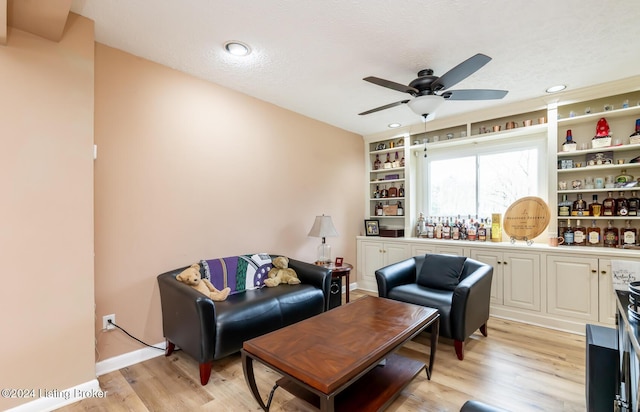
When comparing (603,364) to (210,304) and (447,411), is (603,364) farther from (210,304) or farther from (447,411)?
(210,304)

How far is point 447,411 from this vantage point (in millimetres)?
1768

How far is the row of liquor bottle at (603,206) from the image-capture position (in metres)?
2.90

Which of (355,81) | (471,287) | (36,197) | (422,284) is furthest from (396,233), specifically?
(36,197)

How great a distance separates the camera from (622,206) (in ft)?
9.59

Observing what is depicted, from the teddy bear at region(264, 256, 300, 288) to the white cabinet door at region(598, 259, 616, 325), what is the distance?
3.01 meters

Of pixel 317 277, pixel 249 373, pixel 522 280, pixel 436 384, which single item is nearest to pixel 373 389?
→ pixel 436 384

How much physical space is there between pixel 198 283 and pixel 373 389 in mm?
1585

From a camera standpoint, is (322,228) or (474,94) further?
(322,228)

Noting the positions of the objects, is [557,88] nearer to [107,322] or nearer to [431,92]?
[431,92]

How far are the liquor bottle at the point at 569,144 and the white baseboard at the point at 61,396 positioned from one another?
4.80m

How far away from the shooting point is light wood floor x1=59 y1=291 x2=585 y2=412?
1837 millimetres

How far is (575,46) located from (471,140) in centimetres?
170

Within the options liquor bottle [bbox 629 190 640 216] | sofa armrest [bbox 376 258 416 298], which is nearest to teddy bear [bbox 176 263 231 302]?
sofa armrest [bbox 376 258 416 298]

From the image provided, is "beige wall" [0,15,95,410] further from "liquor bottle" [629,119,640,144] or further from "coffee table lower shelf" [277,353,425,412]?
"liquor bottle" [629,119,640,144]
